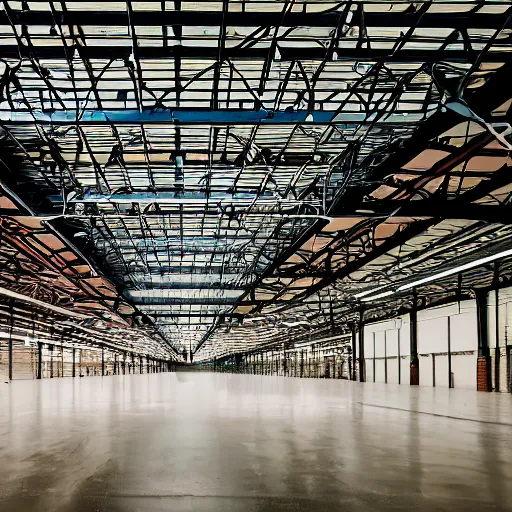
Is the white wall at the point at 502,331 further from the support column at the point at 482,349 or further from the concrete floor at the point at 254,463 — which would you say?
the concrete floor at the point at 254,463

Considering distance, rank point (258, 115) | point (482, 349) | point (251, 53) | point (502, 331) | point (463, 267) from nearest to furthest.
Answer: point (251, 53) < point (258, 115) < point (463, 267) < point (502, 331) < point (482, 349)

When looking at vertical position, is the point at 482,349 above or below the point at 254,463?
below

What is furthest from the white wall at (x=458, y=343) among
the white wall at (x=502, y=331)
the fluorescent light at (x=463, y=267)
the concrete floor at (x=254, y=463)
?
the concrete floor at (x=254, y=463)

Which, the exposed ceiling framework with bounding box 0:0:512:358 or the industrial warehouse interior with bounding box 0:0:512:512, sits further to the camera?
→ the exposed ceiling framework with bounding box 0:0:512:358

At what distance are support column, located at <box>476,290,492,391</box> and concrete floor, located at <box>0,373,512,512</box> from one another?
2127cm

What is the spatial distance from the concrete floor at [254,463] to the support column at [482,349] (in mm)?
21267

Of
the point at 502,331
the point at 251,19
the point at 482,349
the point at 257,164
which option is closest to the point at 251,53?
the point at 251,19

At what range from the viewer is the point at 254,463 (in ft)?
36.6

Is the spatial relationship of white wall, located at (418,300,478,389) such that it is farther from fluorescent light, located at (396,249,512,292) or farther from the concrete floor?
the concrete floor

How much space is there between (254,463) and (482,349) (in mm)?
33264

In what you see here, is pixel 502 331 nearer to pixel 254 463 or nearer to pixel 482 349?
pixel 482 349

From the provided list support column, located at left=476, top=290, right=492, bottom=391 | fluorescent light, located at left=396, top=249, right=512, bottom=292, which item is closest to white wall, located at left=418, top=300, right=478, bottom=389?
support column, located at left=476, top=290, right=492, bottom=391

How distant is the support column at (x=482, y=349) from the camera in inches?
1608

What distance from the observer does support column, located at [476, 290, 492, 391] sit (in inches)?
1608
